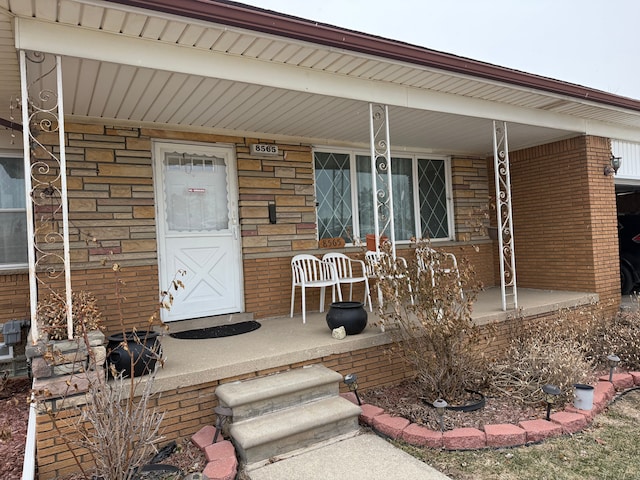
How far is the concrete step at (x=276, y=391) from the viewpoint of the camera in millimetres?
3158

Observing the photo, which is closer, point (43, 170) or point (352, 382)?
point (43, 170)

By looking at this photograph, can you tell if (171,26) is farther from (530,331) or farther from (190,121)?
(530,331)

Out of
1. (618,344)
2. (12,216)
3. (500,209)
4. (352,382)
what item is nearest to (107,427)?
(352,382)

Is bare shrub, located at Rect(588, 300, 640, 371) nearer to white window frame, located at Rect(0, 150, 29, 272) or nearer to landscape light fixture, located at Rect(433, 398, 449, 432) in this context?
landscape light fixture, located at Rect(433, 398, 449, 432)

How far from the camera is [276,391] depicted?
326 cm

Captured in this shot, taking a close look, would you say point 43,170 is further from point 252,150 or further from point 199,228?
point 252,150

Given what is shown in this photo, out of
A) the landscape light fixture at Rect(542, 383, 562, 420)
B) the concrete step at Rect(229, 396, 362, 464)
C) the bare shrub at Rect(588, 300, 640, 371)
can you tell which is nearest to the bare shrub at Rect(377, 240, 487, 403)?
the landscape light fixture at Rect(542, 383, 562, 420)

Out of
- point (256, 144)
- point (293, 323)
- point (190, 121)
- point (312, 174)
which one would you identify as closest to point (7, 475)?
point (293, 323)

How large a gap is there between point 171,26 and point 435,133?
13.1 feet

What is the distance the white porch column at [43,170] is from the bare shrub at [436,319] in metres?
2.56

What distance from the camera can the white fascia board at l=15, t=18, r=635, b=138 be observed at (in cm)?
300

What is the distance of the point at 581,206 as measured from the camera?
6391 millimetres

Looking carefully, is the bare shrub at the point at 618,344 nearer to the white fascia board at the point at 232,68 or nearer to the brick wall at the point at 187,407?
the brick wall at the point at 187,407

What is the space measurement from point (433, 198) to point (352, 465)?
5.26 meters
